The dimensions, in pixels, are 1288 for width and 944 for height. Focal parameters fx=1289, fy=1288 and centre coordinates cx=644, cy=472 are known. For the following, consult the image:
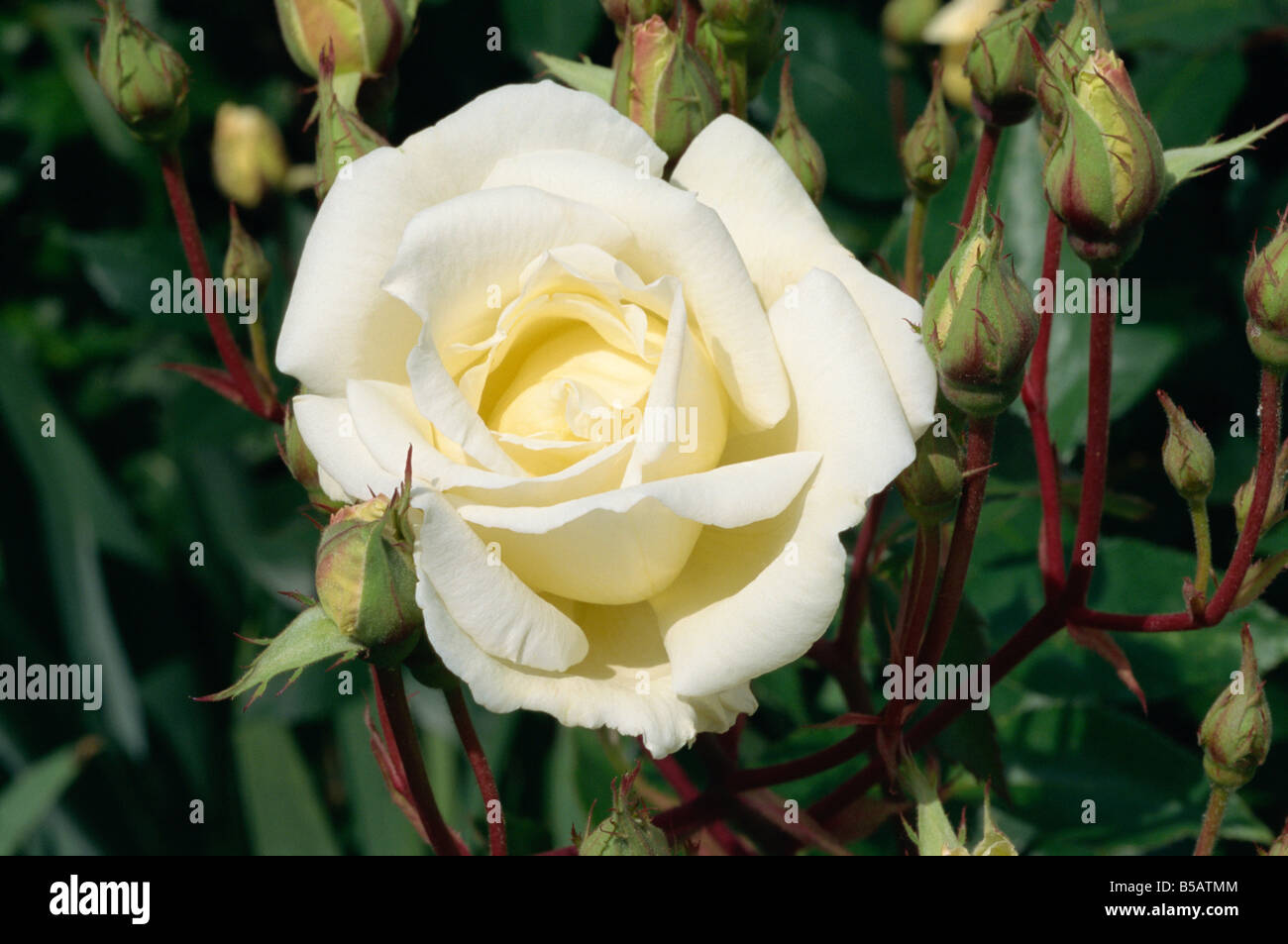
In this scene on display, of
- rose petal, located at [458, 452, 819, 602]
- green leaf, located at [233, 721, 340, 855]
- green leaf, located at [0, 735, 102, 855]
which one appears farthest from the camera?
green leaf, located at [233, 721, 340, 855]

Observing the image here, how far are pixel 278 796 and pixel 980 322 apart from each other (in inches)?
51.5

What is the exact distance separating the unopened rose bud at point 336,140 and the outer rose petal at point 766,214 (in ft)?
0.62

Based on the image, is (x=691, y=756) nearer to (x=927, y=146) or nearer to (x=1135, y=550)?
(x=1135, y=550)

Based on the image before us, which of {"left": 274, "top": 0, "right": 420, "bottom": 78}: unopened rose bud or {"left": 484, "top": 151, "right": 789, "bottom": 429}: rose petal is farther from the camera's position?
{"left": 274, "top": 0, "right": 420, "bottom": 78}: unopened rose bud

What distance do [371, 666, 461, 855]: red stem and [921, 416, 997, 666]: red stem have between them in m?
A: 0.29

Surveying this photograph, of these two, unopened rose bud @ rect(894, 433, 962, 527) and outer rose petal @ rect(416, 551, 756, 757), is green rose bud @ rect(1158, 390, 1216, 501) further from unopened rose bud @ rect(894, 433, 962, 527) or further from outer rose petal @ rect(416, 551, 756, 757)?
outer rose petal @ rect(416, 551, 756, 757)

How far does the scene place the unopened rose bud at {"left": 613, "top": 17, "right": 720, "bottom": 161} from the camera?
0.77m

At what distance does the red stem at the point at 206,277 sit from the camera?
93 cm

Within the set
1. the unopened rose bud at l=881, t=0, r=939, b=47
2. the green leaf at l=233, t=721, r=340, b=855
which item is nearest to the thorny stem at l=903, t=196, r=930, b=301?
the unopened rose bud at l=881, t=0, r=939, b=47

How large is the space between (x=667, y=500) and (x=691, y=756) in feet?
1.90

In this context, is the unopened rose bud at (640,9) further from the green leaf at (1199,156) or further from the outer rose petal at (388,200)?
the green leaf at (1199,156)

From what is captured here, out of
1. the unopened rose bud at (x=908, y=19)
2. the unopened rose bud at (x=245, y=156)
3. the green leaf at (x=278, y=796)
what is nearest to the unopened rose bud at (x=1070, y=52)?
the unopened rose bud at (x=908, y=19)
